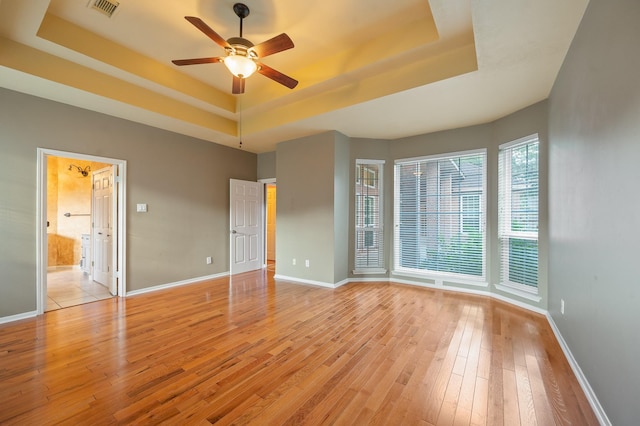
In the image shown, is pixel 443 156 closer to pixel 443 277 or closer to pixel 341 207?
pixel 341 207

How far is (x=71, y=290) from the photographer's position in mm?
4211

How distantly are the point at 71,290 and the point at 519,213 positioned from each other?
7025 millimetres

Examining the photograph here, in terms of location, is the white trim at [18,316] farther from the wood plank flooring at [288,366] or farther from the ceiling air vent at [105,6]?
the ceiling air vent at [105,6]

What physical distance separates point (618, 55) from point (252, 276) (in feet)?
17.9

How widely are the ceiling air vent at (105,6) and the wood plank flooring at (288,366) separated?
128 inches

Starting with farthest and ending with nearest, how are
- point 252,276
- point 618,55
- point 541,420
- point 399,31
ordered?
point 252,276 → point 399,31 → point 541,420 → point 618,55

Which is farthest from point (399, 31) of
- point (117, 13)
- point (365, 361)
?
point (365, 361)

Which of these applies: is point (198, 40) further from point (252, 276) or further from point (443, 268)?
point (443, 268)

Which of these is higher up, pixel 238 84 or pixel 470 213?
pixel 238 84

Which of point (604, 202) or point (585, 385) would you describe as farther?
point (585, 385)

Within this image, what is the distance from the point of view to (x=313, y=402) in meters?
1.73

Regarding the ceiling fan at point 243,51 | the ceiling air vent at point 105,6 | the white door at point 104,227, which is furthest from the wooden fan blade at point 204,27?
the white door at point 104,227

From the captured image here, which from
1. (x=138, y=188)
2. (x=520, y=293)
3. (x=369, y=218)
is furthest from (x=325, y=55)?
(x=520, y=293)

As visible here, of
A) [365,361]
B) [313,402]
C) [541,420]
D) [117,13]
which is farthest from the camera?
[117,13]
